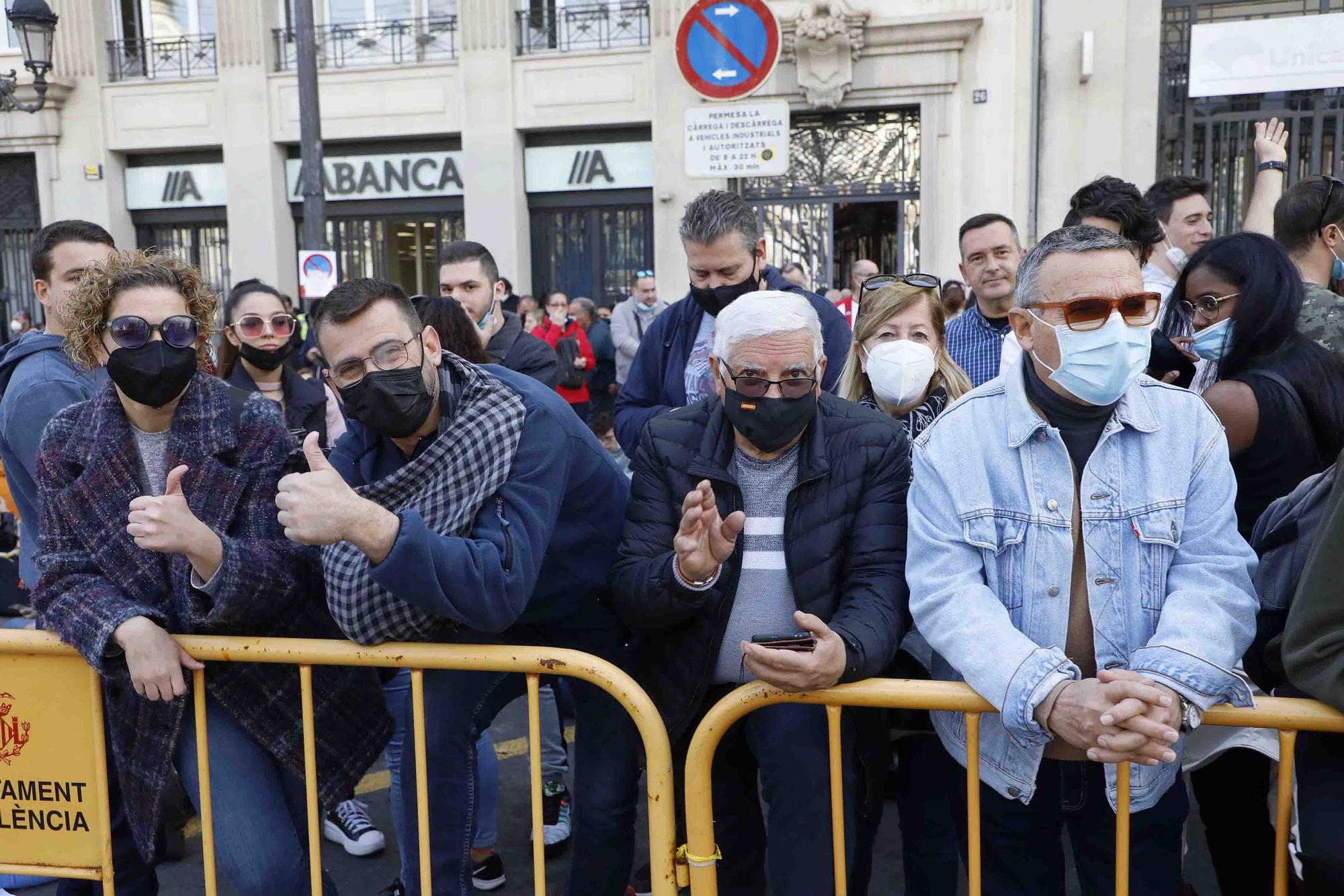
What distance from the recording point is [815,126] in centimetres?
1402

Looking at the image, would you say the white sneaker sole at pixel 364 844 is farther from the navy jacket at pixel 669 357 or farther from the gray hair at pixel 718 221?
the gray hair at pixel 718 221

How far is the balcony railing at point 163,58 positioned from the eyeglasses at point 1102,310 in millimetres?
16619

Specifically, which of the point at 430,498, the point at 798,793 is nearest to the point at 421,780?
the point at 430,498

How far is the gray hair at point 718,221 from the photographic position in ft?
12.6

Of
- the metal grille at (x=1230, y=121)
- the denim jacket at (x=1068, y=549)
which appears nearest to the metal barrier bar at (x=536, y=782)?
the denim jacket at (x=1068, y=549)

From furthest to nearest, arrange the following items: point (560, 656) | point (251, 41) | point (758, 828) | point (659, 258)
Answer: point (251, 41) < point (659, 258) < point (758, 828) < point (560, 656)

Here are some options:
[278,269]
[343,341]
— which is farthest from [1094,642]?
[278,269]

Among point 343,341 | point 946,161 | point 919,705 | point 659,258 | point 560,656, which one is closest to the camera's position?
point 919,705

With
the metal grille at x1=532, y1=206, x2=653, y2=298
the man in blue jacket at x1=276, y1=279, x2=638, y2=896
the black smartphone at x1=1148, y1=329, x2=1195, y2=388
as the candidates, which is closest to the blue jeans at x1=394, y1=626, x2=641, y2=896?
→ the man in blue jacket at x1=276, y1=279, x2=638, y2=896

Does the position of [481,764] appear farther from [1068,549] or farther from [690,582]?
[1068,549]

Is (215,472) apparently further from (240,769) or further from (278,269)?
(278,269)

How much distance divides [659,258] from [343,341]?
1210 cm

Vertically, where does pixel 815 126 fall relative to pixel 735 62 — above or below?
above

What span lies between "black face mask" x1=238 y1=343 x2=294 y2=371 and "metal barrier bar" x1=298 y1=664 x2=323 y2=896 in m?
2.16
